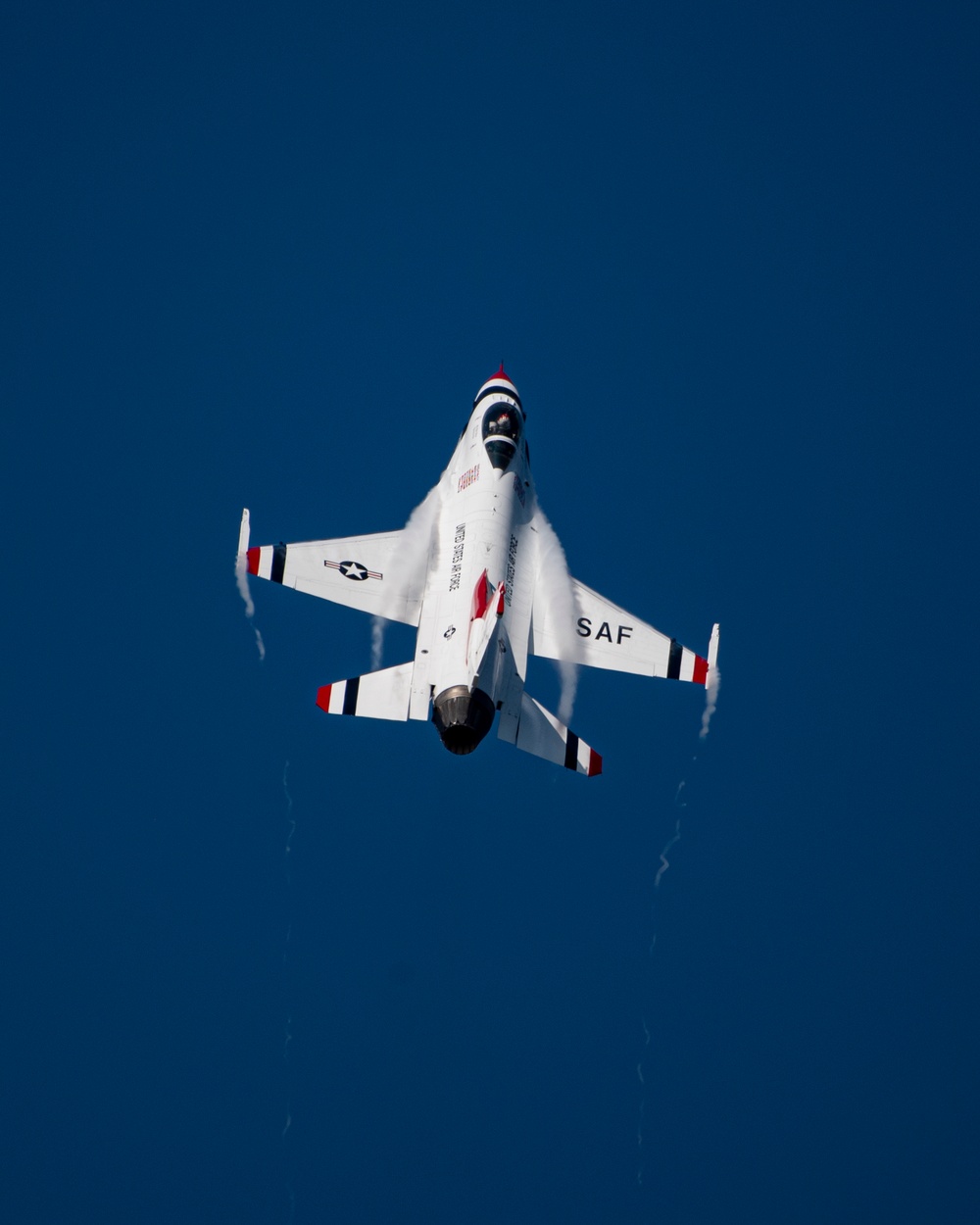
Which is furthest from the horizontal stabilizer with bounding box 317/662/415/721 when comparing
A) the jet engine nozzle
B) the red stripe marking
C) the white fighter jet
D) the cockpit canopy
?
the cockpit canopy

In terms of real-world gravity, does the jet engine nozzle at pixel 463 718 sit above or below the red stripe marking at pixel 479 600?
below

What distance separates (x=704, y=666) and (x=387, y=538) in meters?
9.39

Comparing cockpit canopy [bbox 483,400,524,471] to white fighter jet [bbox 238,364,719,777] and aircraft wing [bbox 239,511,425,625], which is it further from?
aircraft wing [bbox 239,511,425,625]

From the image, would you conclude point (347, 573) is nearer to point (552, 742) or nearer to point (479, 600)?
point (479, 600)

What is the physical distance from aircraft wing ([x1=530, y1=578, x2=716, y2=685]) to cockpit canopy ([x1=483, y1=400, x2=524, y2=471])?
396cm

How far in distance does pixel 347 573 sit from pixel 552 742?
758 cm

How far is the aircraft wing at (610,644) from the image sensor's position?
4481 centimetres

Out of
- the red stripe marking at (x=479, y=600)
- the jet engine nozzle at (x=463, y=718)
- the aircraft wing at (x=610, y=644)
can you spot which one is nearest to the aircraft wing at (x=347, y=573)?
the red stripe marking at (x=479, y=600)

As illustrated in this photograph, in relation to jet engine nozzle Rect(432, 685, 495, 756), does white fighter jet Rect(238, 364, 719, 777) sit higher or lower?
higher

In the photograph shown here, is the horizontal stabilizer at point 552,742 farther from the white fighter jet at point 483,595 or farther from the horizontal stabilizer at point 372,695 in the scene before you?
the horizontal stabilizer at point 372,695

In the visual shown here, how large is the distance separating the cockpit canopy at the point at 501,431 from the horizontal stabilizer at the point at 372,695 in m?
7.09

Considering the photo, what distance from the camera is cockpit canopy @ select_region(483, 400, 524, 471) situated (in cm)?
4519

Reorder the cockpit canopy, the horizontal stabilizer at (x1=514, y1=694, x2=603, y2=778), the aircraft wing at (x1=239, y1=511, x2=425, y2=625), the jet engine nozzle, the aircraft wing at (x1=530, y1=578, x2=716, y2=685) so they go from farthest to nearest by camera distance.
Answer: the cockpit canopy, the aircraft wing at (x1=530, y1=578, x2=716, y2=685), the aircraft wing at (x1=239, y1=511, x2=425, y2=625), the horizontal stabilizer at (x1=514, y1=694, x2=603, y2=778), the jet engine nozzle

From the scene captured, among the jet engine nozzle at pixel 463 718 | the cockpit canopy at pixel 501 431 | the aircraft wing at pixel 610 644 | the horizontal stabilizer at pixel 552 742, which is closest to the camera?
the jet engine nozzle at pixel 463 718
